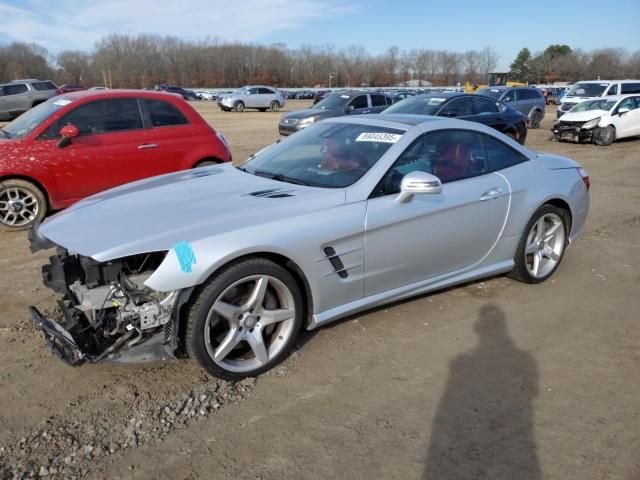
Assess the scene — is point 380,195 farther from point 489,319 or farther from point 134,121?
point 134,121

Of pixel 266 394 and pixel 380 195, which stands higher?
pixel 380 195

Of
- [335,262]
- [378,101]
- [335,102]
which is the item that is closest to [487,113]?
[335,102]

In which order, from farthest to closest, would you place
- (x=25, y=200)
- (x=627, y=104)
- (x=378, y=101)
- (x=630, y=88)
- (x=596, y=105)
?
(x=630, y=88) → (x=378, y=101) → (x=596, y=105) → (x=627, y=104) → (x=25, y=200)

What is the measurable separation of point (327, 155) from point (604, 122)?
48.0 ft

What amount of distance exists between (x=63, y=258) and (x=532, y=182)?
3.72 m

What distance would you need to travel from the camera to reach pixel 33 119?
664 cm

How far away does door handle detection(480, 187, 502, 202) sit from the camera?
4.09 m

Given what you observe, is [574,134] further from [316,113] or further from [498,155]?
[498,155]

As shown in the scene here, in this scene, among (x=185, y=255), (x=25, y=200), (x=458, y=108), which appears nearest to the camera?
(x=185, y=255)

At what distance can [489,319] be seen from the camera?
409 centimetres

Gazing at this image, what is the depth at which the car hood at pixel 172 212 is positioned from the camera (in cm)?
291

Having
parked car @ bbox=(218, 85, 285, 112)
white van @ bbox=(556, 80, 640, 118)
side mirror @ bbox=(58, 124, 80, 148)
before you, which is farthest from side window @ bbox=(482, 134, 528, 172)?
parked car @ bbox=(218, 85, 285, 112)

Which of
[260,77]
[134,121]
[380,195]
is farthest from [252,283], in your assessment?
[260,77]

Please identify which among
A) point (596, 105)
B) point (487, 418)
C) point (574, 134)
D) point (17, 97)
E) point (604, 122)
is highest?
point (17, 97)
